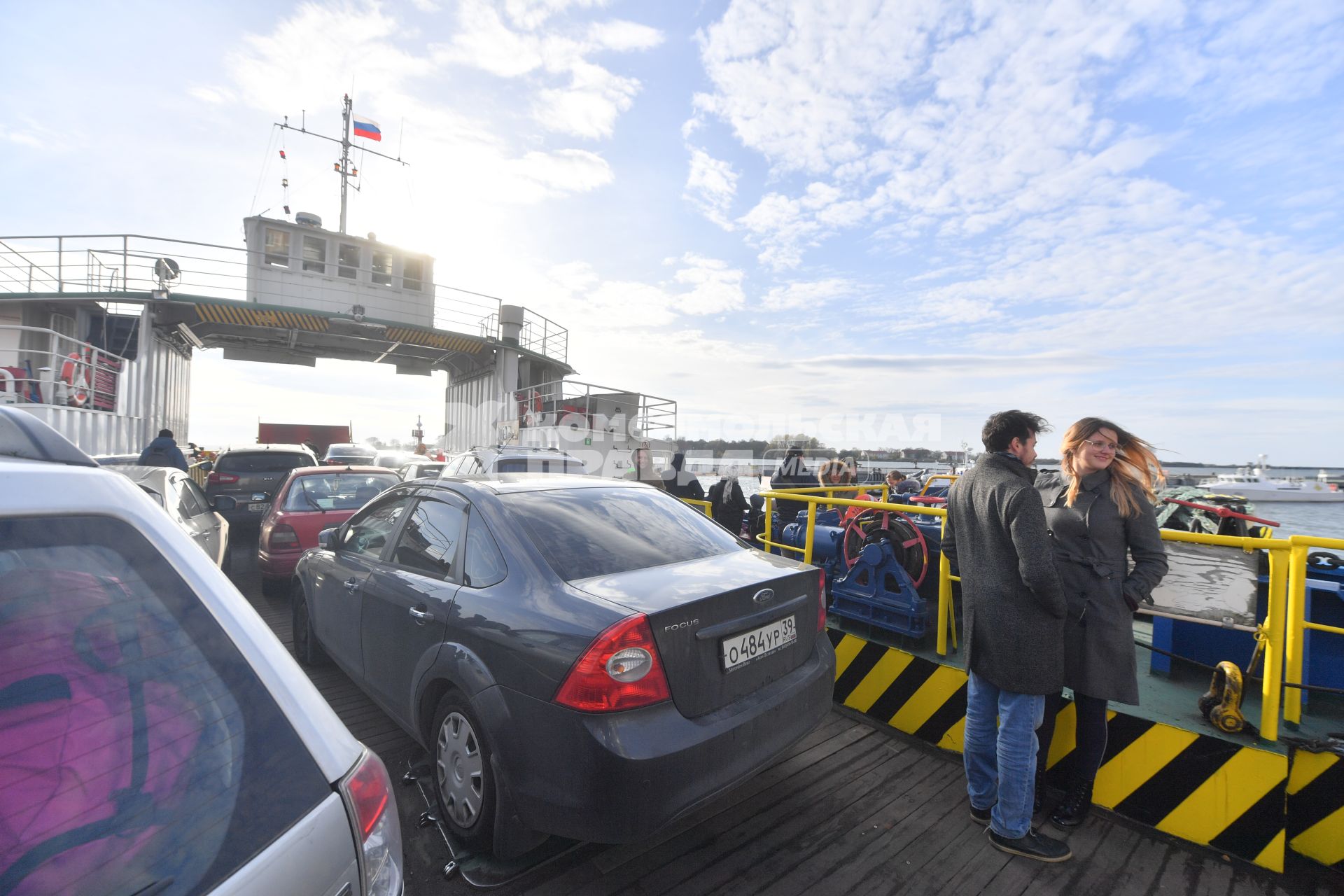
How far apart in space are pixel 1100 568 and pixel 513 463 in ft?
23.3

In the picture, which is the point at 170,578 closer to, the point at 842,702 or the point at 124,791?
the point at 124,791

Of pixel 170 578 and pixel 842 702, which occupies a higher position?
pixel 170 578

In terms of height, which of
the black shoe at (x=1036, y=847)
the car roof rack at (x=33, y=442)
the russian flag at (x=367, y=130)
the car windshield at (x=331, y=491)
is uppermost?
the russian flag at (x=367, y=130)

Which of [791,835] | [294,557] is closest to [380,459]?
[294,557]

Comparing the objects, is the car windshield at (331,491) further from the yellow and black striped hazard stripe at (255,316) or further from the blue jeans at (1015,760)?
the yellow and black striped hazard stripe at (255,316)

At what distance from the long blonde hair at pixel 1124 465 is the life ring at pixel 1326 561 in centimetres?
182

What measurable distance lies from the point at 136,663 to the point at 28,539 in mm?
255

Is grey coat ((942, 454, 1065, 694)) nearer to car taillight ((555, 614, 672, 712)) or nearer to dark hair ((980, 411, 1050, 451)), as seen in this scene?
dark hair ((980, 411, 1050, 451))

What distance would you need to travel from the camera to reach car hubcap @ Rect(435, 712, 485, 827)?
241 centimetres

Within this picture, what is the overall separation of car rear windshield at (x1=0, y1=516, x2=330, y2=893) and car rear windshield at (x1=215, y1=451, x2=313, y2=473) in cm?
1007

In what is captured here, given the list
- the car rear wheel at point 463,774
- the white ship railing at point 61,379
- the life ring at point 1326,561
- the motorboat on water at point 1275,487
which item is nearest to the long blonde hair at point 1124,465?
the life ring at point 1326,561

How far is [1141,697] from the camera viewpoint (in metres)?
3.17

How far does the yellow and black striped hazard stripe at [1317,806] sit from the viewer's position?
8.14ft

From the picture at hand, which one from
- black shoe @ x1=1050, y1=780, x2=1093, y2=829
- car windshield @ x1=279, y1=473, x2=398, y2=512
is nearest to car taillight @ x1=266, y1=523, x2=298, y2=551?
car windshield @ x1=279, y1=473, x2=398, y2=512
